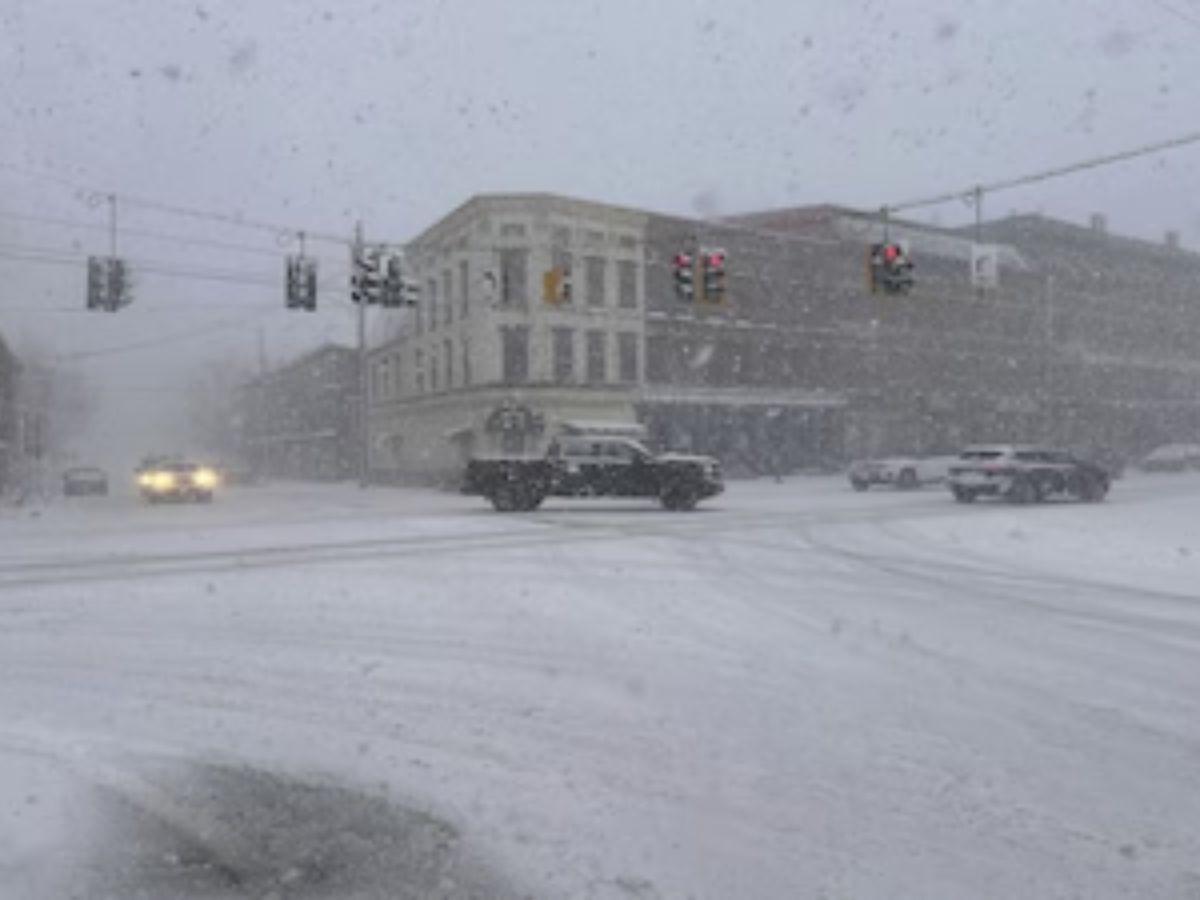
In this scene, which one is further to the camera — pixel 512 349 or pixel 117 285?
pixel 512 349

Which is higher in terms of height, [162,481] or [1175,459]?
[1175,459]

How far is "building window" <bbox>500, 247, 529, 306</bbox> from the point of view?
149 ft

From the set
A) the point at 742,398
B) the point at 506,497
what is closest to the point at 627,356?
the point at 742,398

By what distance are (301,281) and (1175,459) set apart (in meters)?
42.1

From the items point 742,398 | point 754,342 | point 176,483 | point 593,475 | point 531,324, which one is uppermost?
point 531,324

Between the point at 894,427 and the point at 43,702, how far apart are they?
178ft

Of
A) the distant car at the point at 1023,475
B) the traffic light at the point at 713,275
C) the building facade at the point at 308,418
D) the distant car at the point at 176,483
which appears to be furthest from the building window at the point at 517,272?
the building facade at the point at 308,418

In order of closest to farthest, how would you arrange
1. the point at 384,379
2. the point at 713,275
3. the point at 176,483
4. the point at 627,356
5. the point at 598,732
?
1. the point at 598,732
2. the point at 713,275
3. the point at 176,483
4. the point at 627,356
5. the point at 384,379

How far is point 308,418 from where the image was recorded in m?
76.5

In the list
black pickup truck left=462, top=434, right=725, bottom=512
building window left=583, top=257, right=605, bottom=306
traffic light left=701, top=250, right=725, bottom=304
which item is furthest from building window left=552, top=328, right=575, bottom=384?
black pickup truck left=462, top=434, right=725, bottom=512

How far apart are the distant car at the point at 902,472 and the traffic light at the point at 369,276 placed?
17.7 metres

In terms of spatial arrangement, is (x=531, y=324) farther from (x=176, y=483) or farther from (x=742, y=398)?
(x=176, y=483)

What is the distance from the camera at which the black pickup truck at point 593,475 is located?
23344mm

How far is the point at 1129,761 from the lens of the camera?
5445mm
